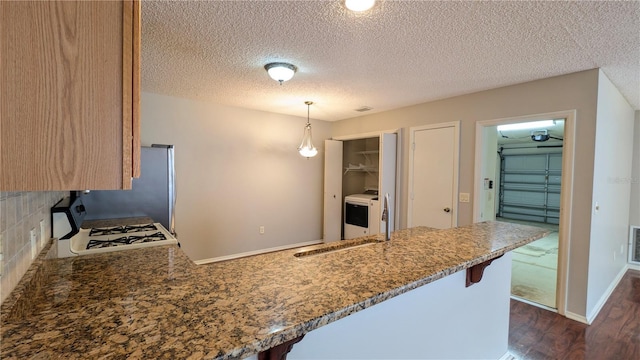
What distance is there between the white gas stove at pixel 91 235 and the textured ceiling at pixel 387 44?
132 cm

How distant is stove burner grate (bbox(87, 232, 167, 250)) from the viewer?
1806mm

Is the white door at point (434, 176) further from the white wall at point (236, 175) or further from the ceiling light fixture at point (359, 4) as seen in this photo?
the ceiling light fixture at point (359, 4)

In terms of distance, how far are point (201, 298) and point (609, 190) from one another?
13.6 feet

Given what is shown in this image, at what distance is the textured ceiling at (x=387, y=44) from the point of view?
5.68ft

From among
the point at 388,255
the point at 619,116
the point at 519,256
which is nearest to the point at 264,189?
the point at 388,255

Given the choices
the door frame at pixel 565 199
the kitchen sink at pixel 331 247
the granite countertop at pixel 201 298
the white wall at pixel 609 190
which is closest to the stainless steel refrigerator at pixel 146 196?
the granite countertop at pixel 201 298

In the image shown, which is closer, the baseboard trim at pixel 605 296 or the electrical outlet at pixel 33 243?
the electrical outlet at pixel 33 243

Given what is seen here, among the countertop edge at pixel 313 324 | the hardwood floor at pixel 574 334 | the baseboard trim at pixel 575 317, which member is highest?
the countertop edge at pixel 313 324

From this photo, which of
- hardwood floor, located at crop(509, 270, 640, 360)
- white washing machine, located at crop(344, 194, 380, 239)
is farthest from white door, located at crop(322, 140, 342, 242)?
hardwood floor, located at crop(509, 270, 640, 360)

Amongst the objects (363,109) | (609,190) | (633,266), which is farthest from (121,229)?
(633,266)

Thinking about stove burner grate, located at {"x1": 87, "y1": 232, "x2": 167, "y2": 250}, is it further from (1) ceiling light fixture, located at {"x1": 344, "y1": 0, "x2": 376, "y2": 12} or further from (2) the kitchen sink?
(1) ceiling light fixture, located at {"x1": 344, "y1": 0, "x2": 376, "y2": 12}

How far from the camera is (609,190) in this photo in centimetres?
306

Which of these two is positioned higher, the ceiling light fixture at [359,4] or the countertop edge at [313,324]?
the ceiling light fixture at [359,4]

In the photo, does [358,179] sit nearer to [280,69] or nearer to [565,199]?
[565,199]
